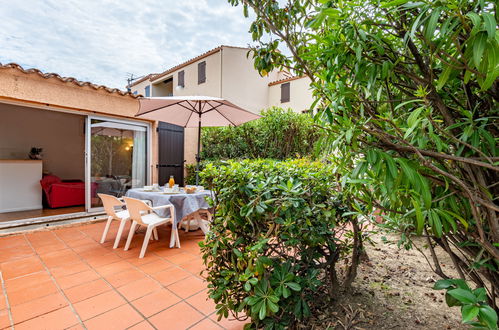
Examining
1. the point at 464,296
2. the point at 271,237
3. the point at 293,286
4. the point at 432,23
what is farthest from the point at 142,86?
the point at 464,296

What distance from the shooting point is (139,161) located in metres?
6.28

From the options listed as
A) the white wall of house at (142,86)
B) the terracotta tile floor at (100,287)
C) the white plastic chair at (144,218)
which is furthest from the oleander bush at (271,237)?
the white wall of house at (142,86)

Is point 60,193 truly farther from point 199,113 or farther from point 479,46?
point 479,46

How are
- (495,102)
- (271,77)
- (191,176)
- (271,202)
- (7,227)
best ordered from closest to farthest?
(495,102) → (271,202) → (7,227) → (191,176) → (271,77)

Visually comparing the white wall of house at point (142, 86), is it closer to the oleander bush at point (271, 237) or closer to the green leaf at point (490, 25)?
the oleander bush at point (271, 237)

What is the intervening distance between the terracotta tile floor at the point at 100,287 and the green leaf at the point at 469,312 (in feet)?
5.23

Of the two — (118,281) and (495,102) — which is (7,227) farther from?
(495,102)

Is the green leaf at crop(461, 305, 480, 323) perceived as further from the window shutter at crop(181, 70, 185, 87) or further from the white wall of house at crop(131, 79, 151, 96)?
the white wall of house at crop(131, 79, 151, 96)

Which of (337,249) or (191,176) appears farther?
(191,176)

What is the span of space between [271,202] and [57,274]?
3006 mm

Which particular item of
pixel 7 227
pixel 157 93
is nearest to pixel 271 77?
pixel 157 93

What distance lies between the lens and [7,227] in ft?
14.3

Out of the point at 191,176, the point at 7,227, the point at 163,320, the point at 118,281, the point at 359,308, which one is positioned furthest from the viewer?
the point at 191,176

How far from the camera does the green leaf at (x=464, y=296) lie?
0.85 m
